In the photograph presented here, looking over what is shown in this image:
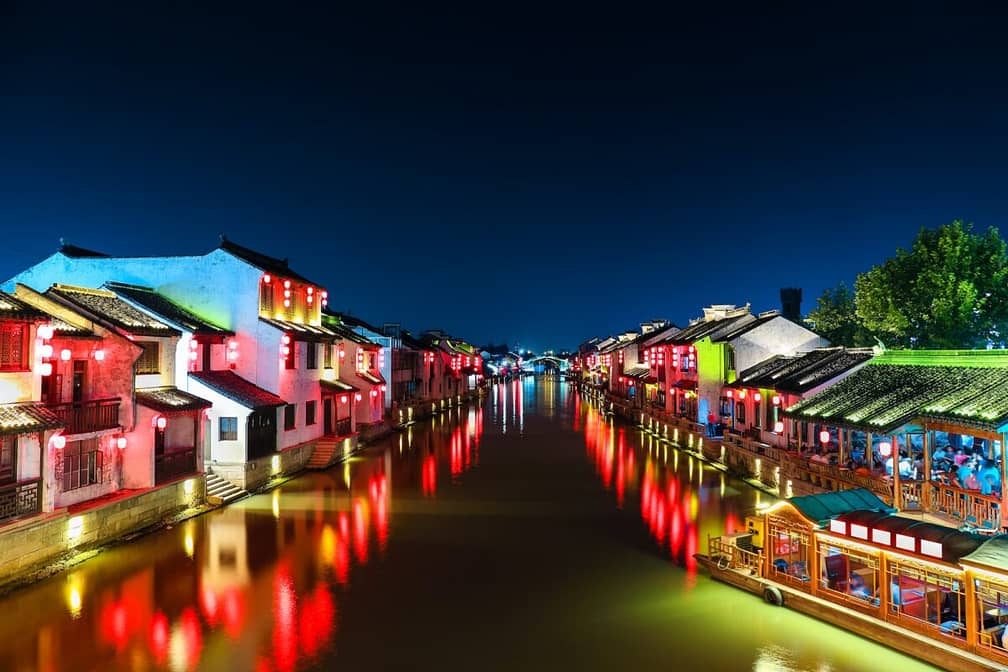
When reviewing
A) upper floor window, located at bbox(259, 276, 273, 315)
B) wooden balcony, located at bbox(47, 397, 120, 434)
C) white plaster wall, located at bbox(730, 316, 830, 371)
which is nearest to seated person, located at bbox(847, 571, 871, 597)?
wooden balcony, located at bbox(47, 397, 120, 434)

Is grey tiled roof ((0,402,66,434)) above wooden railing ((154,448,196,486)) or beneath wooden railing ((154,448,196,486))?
above

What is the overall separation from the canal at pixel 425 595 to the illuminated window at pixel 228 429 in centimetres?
324

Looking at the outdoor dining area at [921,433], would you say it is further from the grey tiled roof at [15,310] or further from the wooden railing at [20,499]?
the grey tiled roof at [15,310]

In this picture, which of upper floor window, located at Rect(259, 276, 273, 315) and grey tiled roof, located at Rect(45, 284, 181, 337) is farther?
upper floor window, located at Rect(259, 276, 273, 315)

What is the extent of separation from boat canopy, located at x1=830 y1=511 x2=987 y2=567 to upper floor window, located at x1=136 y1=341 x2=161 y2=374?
24.1 metres

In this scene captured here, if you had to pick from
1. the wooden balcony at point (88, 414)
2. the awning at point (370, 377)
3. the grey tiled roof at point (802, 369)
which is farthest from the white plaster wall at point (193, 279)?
the grey tiled roof at point (802, 369)

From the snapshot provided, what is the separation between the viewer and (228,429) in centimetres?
2873

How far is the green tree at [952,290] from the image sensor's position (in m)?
31.0

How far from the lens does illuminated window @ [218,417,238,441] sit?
94.2 feet

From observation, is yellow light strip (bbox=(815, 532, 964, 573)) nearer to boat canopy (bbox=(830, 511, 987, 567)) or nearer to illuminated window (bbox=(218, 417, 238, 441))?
boat canopy (bbox=(830, 511, 987, 567))

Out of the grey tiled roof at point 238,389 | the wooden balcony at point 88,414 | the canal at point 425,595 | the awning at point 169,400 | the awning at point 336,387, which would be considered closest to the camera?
the canal at point 425,595

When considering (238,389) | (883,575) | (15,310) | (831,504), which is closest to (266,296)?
(238,389)

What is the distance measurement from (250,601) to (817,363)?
28432 mm

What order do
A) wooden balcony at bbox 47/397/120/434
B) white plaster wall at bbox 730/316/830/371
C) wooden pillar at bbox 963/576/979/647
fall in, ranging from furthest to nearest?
white plaster wall at bbox 730/316/830/371, wooden balcony at bbox 47/397/120/434, wooden pillar at bbox 963/576/979/647
